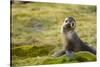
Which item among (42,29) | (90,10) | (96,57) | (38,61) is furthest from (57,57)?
(90,10)

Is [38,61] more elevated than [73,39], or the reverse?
[73,39]

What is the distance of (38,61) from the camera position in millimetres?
2229

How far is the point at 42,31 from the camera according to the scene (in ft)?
7.45

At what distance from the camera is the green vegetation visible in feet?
7.10

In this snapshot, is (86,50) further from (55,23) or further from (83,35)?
(55,23)

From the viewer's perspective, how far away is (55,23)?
7.63 ft

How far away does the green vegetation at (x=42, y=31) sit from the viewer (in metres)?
2.16

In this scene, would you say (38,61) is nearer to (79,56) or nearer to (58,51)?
(58,51)

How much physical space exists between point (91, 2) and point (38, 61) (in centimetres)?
103

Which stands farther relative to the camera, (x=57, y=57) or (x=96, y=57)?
(x=96, y=57)

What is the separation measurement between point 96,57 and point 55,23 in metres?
0.71
